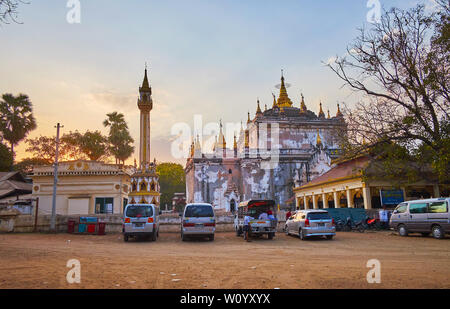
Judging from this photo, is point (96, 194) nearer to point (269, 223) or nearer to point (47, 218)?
point (47, 218)

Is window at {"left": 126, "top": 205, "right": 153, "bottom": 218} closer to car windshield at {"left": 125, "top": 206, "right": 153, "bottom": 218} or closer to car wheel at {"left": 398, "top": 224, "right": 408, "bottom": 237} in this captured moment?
car windshield at {"left": 125, "top": 206, "right": 153, "bottom": 218}

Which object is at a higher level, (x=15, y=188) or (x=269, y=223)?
(x=15, y=188)

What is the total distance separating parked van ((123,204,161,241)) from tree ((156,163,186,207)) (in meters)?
65.1

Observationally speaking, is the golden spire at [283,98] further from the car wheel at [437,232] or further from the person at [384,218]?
the car wheel at [437,232]

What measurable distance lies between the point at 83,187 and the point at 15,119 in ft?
61.0

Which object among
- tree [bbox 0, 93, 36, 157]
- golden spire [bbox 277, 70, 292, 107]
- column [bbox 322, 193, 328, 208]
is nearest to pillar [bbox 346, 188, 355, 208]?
column [bbox 322, 193, 328, 208]

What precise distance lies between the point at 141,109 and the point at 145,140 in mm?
4158

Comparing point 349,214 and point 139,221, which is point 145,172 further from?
point 349,214

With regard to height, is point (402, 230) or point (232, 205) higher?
point (232, 205)

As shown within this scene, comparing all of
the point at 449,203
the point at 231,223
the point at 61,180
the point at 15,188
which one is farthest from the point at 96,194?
the point at 449,203

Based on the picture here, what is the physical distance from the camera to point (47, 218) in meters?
21.3

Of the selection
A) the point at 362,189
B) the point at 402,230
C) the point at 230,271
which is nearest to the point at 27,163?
the point at 362,189

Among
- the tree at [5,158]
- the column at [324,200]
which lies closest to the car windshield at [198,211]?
the column at [324,200]

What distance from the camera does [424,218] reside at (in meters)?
15.8
